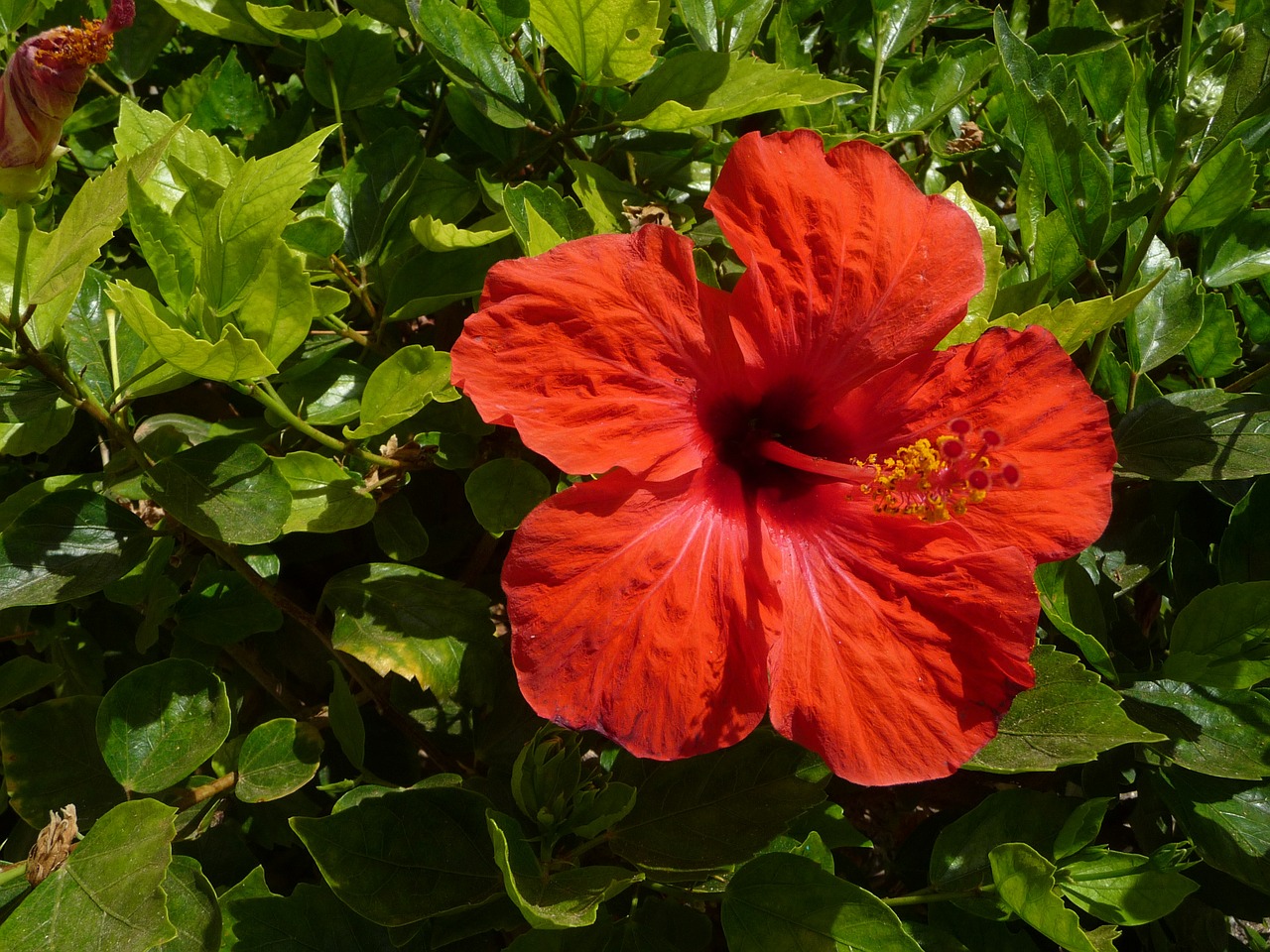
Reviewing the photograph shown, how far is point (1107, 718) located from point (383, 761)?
1.02m

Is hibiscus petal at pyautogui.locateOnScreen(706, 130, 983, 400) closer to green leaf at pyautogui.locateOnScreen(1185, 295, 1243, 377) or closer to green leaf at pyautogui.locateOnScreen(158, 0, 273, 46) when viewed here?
green leaf at pyautogui.locateOnScreen(1185, 295, 1243, 377)

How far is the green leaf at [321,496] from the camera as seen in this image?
1.26 m

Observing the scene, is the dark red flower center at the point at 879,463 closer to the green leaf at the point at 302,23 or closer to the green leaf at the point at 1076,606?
the green leaf at the point at 1076,606

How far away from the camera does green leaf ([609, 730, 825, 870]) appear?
123 centimetres

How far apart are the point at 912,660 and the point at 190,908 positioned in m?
0.92

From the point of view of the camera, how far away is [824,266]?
116 cm

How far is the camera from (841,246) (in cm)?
116

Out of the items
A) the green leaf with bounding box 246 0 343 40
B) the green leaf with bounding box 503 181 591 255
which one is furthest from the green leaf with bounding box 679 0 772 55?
the green leaf with bounding box 246 0 343 40

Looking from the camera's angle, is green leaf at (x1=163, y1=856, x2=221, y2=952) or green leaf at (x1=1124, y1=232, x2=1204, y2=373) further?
green leaf at (x1=1124, y1=232, x2=1204, y2=373)

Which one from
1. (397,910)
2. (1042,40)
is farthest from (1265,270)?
(397,910)

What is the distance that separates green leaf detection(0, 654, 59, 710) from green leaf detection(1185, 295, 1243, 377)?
1752 millimetres

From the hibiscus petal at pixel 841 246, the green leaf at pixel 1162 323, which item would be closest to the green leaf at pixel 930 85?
the green leaf at pixel 1162 323

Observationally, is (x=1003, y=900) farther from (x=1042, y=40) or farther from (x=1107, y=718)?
(x=1042, y=40)

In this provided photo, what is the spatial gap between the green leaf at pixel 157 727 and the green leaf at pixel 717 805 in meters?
0.55
